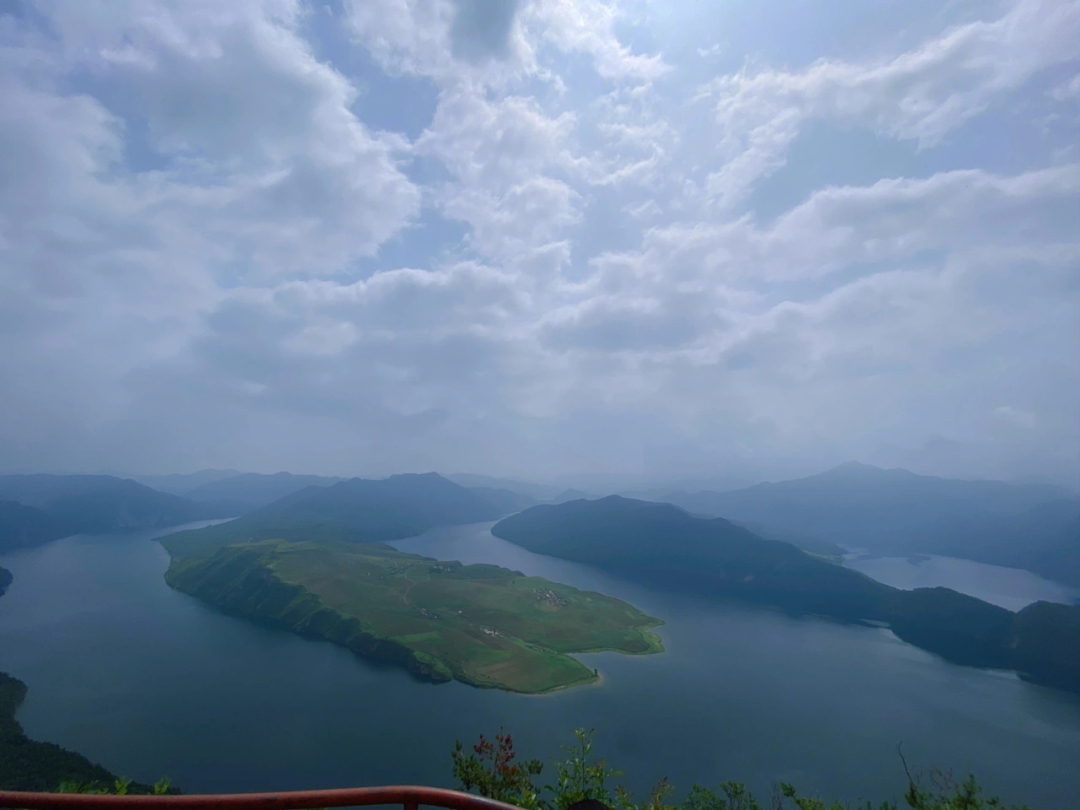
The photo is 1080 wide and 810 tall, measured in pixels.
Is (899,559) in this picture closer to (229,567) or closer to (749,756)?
(749,756)

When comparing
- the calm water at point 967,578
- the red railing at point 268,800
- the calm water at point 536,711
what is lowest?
the calm water at point 536,711

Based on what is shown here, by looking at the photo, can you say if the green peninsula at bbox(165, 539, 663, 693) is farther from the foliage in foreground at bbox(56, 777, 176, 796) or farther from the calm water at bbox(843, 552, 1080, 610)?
the calm water at bbox(843, 552, 1080, 610)

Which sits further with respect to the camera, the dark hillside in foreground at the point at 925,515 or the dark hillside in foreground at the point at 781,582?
the dark hillside in foreground at the point at 925,515

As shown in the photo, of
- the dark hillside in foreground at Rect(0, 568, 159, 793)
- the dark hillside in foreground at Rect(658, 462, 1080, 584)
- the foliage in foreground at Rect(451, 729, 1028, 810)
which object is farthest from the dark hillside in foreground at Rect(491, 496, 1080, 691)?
the dark hillside in foreground at Rect(0, 568, 159, 793)

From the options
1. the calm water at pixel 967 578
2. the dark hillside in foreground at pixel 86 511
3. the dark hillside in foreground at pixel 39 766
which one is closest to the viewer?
the dark hillside in foreground at pixel 39 766

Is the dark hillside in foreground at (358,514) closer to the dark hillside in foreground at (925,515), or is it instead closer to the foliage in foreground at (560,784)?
the dark hillside in foreground at (925,515)

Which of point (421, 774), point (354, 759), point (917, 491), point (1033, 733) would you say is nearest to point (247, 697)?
point (354, 759)

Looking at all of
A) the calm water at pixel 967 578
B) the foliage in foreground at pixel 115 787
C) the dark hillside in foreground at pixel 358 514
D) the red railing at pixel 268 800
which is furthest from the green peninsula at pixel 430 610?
the calm water at pixel 967 578
